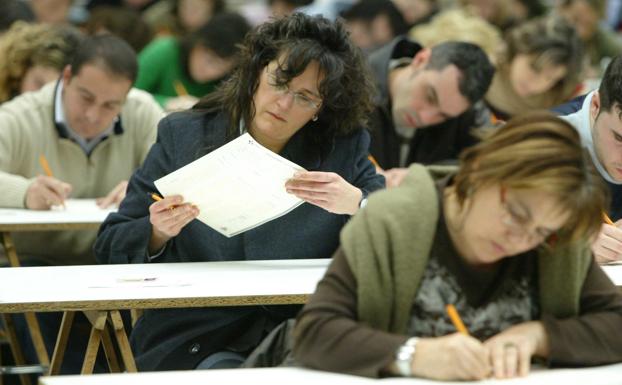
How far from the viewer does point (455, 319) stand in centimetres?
202

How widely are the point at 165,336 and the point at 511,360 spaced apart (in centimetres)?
110

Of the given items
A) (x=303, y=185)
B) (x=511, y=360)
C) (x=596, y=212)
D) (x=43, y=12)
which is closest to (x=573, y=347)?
A: (x=511, y=360)

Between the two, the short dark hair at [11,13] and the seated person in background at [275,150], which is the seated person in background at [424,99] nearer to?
the seated person in background at [275,150]

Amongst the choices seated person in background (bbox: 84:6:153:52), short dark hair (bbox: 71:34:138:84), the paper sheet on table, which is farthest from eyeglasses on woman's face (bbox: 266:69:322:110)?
seated person in background (bbox: 84:6:153:52)

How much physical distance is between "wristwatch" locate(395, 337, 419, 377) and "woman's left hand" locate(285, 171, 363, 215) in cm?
85

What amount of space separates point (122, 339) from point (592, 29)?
609cm

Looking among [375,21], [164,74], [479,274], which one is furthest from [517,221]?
[375,21]

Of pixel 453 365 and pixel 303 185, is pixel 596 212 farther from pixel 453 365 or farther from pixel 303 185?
pixel 303 185

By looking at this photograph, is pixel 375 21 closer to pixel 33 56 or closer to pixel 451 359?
pixel 33 56

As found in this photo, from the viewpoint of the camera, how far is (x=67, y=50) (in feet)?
15.0

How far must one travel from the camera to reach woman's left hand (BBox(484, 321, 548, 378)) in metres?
1.98

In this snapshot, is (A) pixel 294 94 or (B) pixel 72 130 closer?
(A) pixel 294 94

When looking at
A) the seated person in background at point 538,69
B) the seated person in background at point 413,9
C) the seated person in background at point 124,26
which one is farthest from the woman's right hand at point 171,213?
the seated person in background at point 413,9

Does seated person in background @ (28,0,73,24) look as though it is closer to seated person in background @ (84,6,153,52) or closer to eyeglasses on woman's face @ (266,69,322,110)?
seated person in background @ (84,6,153,52)
